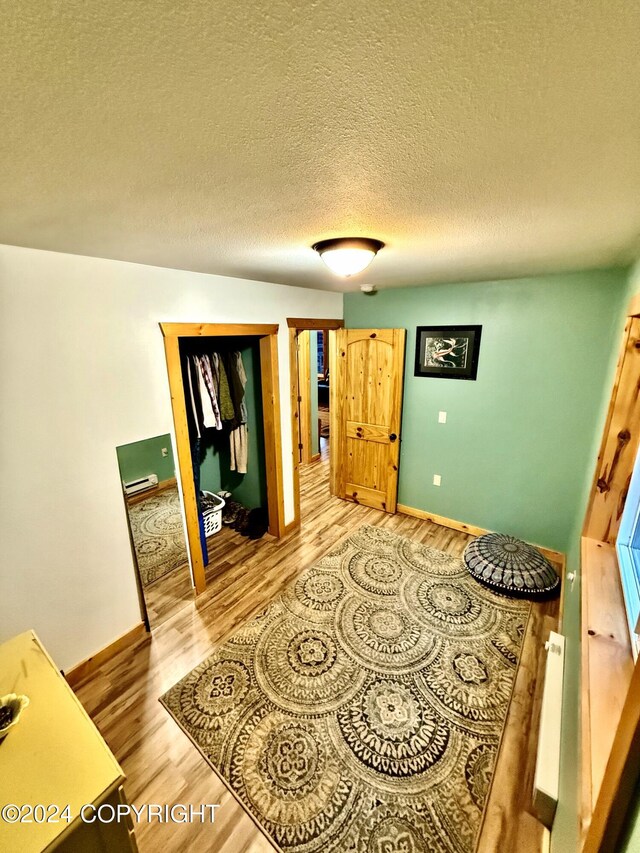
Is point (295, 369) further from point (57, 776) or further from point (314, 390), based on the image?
point (57, 776)

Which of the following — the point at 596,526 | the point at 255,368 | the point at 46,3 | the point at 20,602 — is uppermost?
the point at 46,3

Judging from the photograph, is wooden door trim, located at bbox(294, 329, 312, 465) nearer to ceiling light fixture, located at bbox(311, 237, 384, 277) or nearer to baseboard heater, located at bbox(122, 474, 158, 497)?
baseboard heater, located at bbox(122, 474, 158, 497)

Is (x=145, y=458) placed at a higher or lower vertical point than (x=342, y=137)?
lower

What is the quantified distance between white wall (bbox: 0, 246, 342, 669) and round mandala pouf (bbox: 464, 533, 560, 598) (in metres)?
2.65

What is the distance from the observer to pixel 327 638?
2375 millimetres

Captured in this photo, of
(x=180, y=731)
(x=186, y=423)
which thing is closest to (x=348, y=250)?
(x=186, y=423)

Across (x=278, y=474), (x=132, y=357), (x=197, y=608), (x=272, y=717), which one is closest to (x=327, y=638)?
(x=272, y=717)

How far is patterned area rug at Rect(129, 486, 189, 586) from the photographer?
240 cm

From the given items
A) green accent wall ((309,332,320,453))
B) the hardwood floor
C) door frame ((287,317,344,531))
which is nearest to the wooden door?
door frame ((287,317,344,531))

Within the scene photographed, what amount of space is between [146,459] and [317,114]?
2.17 metres

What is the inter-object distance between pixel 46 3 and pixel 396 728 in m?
2.64

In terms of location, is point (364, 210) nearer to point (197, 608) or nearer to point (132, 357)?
point (132, 357)

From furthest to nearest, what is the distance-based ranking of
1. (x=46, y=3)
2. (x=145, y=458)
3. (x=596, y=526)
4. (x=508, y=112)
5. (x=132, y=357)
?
(x=145, y=458)
(x=132, y=357)
(x=596, y=526)
(x=508, y=112)
(x=46, y=3)

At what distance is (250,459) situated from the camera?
379cm
